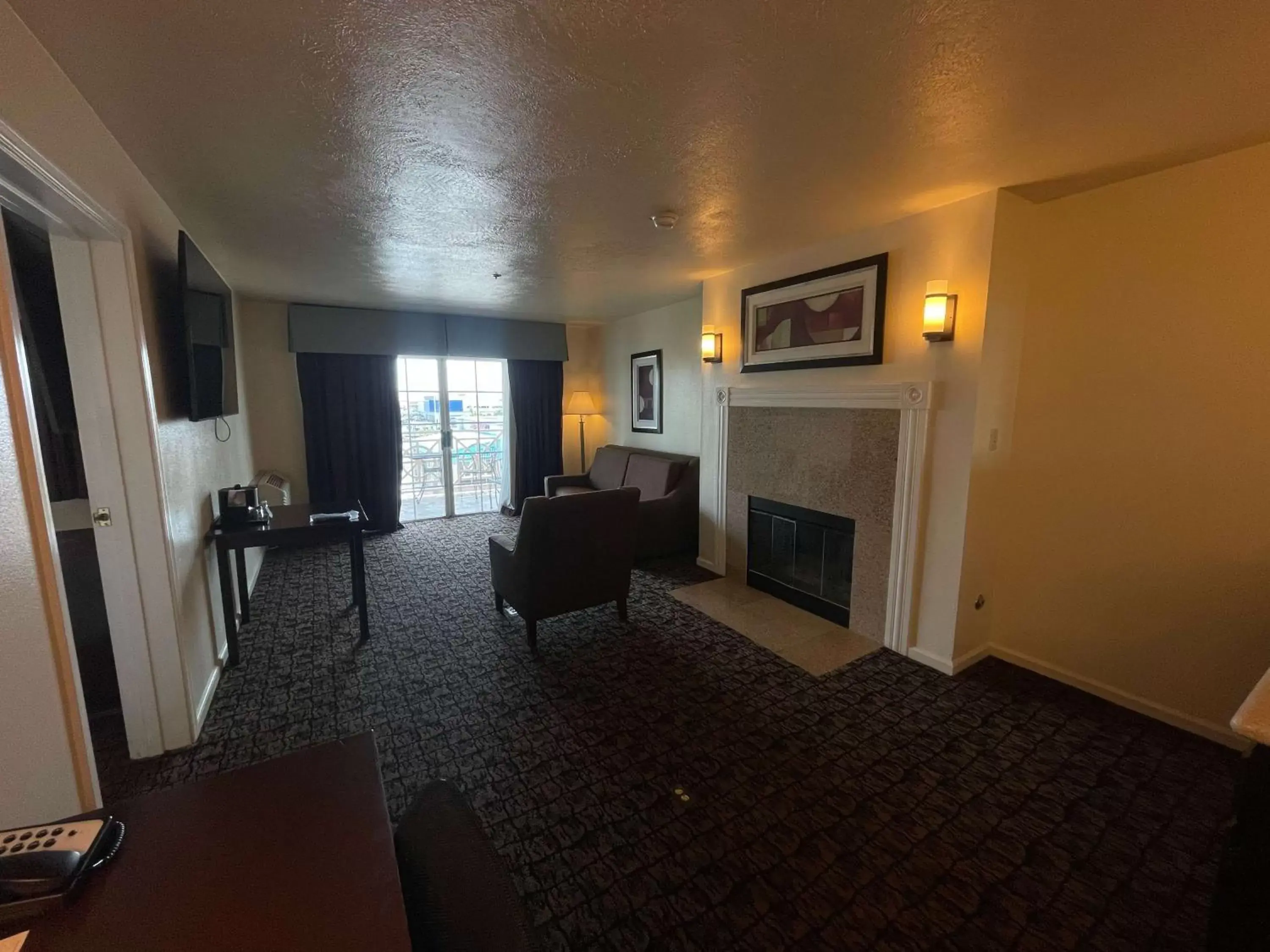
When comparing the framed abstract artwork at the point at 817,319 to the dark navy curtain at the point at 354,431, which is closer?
the framed abstract artwork at the point at 817,319

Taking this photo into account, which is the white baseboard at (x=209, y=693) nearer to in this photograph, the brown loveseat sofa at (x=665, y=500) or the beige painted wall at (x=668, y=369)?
the brown loveseat sofa at (x=665, y=500)

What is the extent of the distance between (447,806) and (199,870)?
1.10 feet

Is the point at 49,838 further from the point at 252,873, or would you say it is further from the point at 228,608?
the point at 228,608

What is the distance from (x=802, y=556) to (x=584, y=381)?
4.00 m

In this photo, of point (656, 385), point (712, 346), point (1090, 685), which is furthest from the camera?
point (656, 385)

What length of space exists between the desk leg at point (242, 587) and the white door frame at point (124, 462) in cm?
129

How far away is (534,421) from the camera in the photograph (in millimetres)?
6277

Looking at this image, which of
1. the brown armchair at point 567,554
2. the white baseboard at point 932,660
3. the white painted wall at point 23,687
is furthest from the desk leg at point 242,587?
the white baseboard at point 932,660

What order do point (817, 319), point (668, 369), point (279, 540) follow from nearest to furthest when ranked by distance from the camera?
1. point (279, 540)
2. point (817, 319)
3. point (668, 369)

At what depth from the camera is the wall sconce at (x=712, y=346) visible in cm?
388

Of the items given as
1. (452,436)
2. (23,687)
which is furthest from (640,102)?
(452,436)

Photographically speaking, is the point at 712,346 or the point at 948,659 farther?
the point at 712,346

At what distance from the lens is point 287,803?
851mm

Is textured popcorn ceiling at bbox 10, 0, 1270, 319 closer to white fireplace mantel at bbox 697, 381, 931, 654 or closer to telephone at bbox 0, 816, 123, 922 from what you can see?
white fireplace mantel at bbox 697, 381, 931, 654
